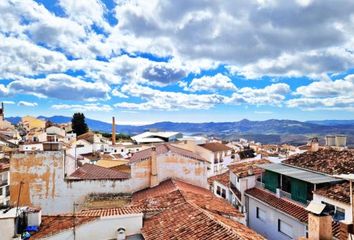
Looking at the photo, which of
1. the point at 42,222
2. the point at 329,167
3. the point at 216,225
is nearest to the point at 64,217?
the point at 42,222

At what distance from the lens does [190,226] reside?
14.7m

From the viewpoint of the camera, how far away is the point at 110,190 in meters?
23.9

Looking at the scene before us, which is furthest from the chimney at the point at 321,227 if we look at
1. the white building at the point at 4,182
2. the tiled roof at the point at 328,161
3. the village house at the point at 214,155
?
the village house at the point at 214,155

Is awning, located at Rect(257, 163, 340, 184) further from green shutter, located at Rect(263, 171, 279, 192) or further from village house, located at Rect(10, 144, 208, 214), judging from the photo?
village house, located at Rect(10, 144, 208, 214)

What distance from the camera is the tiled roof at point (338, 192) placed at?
18.2 m

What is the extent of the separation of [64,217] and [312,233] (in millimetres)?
11457

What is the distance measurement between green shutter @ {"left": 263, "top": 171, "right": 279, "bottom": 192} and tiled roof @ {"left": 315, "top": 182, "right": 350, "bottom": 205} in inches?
193

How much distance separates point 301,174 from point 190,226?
1158cm

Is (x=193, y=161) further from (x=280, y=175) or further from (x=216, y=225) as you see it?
(x=216, y=225)

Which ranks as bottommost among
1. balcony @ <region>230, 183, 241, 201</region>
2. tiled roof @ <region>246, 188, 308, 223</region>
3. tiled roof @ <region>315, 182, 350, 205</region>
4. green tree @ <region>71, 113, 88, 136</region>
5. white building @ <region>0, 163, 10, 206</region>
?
white building @ <region>0, 163, 10, 206</region>

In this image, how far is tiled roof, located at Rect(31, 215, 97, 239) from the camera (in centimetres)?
1465

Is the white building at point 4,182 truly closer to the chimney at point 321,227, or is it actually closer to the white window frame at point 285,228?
the white window frame at point 285,228

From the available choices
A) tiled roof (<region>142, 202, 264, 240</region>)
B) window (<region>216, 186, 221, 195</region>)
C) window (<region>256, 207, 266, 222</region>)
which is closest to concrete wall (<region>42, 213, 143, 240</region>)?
tiled roof (<region>142, 202, 264, 240</region>)

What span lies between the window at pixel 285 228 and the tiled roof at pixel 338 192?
302 cm
